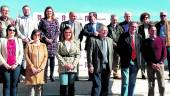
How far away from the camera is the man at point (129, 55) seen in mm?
9625

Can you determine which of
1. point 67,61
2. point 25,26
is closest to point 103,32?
point 67,61

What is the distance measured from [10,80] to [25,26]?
1.62 metres

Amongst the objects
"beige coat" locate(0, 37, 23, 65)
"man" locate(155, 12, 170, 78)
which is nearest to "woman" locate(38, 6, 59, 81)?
"beige coat" locate(0, 37, 23, 65)

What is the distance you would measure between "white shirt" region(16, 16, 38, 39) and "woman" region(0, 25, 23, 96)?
39.1 inches

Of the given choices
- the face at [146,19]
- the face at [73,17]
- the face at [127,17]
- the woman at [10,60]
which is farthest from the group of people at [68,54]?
the face at [127,17]

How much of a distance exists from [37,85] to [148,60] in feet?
8.15

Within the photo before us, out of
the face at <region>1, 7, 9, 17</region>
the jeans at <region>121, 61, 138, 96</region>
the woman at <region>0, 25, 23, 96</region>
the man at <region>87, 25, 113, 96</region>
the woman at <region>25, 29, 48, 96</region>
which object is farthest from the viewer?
the face at <region>1, 7, 9, 17</region>

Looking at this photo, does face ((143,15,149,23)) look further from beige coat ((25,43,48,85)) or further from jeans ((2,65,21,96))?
jeans ((2,65,21,96))

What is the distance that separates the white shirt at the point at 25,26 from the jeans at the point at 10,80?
1.30 metres

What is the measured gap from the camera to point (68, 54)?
30.5ft

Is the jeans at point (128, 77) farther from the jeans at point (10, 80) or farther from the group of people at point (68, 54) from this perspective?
the jeans at point (10, 80)

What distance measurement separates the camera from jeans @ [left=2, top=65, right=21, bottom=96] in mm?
9219

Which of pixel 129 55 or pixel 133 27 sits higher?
pixel 133 27

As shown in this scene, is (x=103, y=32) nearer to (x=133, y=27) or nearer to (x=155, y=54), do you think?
(x=133, y=27)
